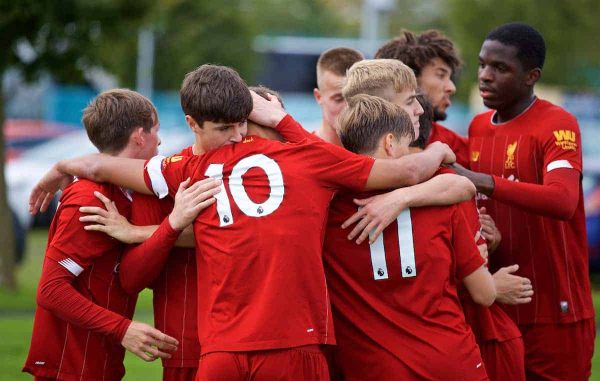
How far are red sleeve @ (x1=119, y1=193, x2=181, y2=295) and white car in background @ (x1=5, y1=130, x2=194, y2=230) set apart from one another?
12.3 metres

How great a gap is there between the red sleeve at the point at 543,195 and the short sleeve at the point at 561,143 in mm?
120

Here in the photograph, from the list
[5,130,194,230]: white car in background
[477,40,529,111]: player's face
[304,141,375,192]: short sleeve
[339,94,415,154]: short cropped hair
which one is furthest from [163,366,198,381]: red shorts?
[5,130,194,230]: white car in background

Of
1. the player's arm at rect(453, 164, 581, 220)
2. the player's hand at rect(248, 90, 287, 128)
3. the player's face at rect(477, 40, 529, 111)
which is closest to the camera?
the player's hand at rect(248, 90, 287, 128)

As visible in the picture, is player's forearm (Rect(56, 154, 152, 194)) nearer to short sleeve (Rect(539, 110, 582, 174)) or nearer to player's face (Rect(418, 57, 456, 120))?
player's face (Rect(418, 57, 456, 120))

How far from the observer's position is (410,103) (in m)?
4.71

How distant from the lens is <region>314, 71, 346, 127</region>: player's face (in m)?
6.00

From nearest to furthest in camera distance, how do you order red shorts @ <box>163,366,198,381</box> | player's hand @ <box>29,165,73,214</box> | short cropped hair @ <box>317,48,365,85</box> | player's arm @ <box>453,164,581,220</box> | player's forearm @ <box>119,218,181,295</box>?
player's forearm @ <box>119,218,181,295</box> < red shorts @ <box>163,366,198,381</box> < player's arm @ <box>453,164,581,220</box> < player's hand @ <box>29,165,73,214</box> < short cropped hair @ <box>317,48,365,85</box>

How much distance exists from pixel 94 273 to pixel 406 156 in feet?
4.76

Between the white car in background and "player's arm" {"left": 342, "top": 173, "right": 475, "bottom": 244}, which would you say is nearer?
"player's arm" {"left": 342, "top": 173, "right": 475, "bottom": 244}

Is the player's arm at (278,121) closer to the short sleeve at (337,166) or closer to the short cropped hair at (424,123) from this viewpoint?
the short sleeve at (337,166)

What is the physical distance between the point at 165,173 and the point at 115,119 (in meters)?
0.42

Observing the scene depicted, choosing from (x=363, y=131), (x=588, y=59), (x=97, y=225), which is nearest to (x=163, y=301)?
(x=97, y=225)

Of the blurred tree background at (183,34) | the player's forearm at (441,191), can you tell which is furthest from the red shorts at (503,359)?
the blurred tree background at (183,34)

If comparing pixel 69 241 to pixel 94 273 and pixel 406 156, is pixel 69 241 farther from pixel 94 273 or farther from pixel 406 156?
pixel 406 156
